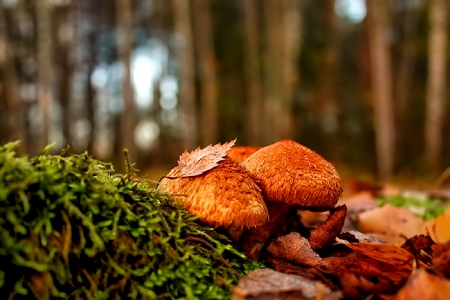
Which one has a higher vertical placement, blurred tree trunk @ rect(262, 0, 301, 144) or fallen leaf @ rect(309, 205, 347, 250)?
blurred tree trunk @ rect(262, 0, 301, 144)

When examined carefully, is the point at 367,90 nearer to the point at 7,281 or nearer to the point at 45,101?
the point at 45,101

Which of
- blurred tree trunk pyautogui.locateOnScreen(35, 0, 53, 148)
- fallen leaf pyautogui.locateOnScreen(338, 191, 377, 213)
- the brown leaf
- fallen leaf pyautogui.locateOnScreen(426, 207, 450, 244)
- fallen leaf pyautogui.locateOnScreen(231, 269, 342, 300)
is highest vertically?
blurred tree trunk pyautogui.locateOnScreen(35, 0, 53, 148)

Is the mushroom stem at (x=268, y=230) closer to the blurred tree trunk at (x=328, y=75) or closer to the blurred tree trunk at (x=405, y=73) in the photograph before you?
the blurred tree trunk at (x=328, y=75)

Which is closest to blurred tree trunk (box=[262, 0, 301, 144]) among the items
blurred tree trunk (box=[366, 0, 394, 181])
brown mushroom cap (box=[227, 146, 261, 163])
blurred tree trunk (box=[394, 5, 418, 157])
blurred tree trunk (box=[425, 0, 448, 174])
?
blurred tree trunk (box=[366, 0, 394, 181])

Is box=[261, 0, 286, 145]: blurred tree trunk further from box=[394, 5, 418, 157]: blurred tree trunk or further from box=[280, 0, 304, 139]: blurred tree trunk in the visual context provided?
box=[394, 5, 418, 157]: blurred tree trunk

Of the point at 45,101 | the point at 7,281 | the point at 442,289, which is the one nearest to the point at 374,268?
the point at 442,289

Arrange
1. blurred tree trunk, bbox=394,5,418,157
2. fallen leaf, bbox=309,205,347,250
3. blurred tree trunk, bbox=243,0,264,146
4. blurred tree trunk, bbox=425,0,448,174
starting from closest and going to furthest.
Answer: fallen leaf, bbox=309,205,347,250, blurred tree trunk, bbox=425,0,448,174, blurred tree trunk, bbox=243,0,264,146, blurred tree trunk, bbox=394,5,418,157

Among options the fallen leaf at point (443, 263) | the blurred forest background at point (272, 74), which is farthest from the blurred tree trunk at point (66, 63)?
the fallen leaf at point (443, 263)

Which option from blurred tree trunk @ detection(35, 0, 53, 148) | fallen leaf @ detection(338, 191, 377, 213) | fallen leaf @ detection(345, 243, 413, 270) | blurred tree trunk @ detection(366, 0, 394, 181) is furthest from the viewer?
blurred tree trunk @ detection(35, 0, 53, 148)
